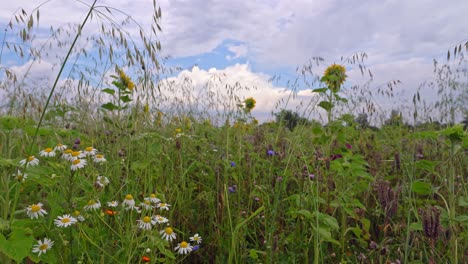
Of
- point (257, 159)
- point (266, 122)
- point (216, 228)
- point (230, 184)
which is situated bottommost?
point (216, 228)

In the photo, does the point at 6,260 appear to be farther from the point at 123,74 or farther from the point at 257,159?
the point at 123,74

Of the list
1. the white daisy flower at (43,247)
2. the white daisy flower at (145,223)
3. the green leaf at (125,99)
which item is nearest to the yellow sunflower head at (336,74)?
the green leaf at (125,99)

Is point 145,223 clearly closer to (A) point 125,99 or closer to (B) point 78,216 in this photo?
(B) point 78,216

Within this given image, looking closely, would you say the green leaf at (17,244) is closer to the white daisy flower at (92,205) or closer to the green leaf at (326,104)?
the white daisy flower at (92,205)

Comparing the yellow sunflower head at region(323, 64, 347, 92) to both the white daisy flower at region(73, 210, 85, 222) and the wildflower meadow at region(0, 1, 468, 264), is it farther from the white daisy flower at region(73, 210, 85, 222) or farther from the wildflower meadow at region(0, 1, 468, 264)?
the white daisy flower at region(73, 210, 85, 222)

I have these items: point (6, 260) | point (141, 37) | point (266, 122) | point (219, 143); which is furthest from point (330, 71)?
point (6, 260)

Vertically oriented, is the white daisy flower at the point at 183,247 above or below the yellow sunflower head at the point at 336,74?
Result: below

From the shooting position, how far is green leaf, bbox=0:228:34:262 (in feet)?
3.78

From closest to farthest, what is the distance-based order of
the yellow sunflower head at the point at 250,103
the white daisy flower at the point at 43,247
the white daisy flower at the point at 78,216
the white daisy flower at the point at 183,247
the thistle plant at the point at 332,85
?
the white daisy flower at the point at 43,247 < the white daisy flower at the point at 78,216 < the white daisy flower at the point at 183,247 < the thistle plant at the point at 332,85 < the yellow sunflower head at the point at 250,103

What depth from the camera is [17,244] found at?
3.85 feet

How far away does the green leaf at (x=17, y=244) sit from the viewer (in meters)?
1.15

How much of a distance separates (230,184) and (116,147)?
866 millimetres

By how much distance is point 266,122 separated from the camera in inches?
198

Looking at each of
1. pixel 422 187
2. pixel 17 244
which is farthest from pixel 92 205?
pixel 422 187
